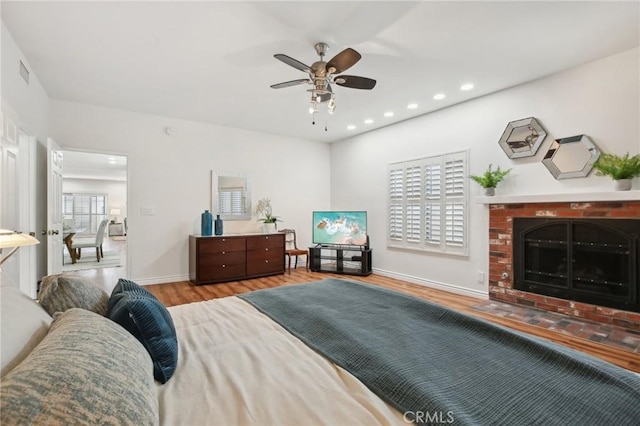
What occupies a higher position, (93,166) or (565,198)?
(93,166)

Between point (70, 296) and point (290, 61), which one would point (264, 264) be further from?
point (70, 296)

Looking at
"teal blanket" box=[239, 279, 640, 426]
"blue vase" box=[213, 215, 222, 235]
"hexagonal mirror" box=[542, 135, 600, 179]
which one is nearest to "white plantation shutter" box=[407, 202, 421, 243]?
"hexagonal mirror" box=[542, 135, 600, 179]

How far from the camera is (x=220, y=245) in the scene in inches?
186

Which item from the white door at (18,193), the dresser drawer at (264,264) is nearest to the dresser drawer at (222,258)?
the dresser drawer at (264,264)

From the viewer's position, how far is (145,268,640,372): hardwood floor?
2.35 metres

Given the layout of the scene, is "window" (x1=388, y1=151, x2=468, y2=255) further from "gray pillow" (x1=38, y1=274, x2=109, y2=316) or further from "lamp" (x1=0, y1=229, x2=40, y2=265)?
"lamp" (x1=0, y1=229, x2=40, y2=265)

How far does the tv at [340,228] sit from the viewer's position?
5367 millimetres

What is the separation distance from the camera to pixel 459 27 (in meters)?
2.48

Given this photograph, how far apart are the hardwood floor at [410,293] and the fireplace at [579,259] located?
690 mm

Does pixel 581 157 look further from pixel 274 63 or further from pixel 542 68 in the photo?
pixel 274 63

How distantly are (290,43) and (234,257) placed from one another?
3.35 meters

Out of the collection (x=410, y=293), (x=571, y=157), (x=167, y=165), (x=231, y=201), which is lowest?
(x=410, y=293)

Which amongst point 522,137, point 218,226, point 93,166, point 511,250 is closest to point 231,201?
point 218,226

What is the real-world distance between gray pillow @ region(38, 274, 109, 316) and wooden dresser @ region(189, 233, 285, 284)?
3.40 metres
